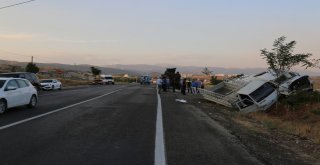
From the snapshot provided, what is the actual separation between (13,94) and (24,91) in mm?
1241

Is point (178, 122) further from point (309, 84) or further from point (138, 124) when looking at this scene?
point (309, 84)

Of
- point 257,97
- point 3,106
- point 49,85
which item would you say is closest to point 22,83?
point 3,106

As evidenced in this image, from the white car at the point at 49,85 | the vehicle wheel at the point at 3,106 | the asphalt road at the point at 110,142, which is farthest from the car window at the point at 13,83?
the white car at the point at 49,85

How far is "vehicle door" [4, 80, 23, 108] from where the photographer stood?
18.5 meters

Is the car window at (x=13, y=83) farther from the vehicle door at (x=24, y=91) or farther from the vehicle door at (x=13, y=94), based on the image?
the vehicle door at (x=24, y=91)

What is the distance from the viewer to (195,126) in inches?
596

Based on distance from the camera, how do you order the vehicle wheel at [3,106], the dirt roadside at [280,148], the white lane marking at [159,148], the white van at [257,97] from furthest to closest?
1. the white van at [257,97]
2. the vehicle wheel at [3,106]
3. the dirt roadside at [280,148]
4. the white lane marking at [159,148]

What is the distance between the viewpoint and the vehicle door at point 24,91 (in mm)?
19953

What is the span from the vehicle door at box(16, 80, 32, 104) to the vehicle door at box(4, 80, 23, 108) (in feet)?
0.77

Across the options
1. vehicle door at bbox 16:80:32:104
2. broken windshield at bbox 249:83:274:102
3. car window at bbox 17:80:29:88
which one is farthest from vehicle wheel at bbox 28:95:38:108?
broken windshield at bbox 249:83:274:102

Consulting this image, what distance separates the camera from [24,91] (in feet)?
66.2

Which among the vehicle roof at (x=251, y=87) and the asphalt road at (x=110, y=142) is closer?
the asphalt road at (x=110, y=142)

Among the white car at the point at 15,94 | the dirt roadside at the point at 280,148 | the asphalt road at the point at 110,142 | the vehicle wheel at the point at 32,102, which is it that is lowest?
the dirt roadside at the point at 280,148

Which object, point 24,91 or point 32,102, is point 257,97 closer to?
point 32,102
